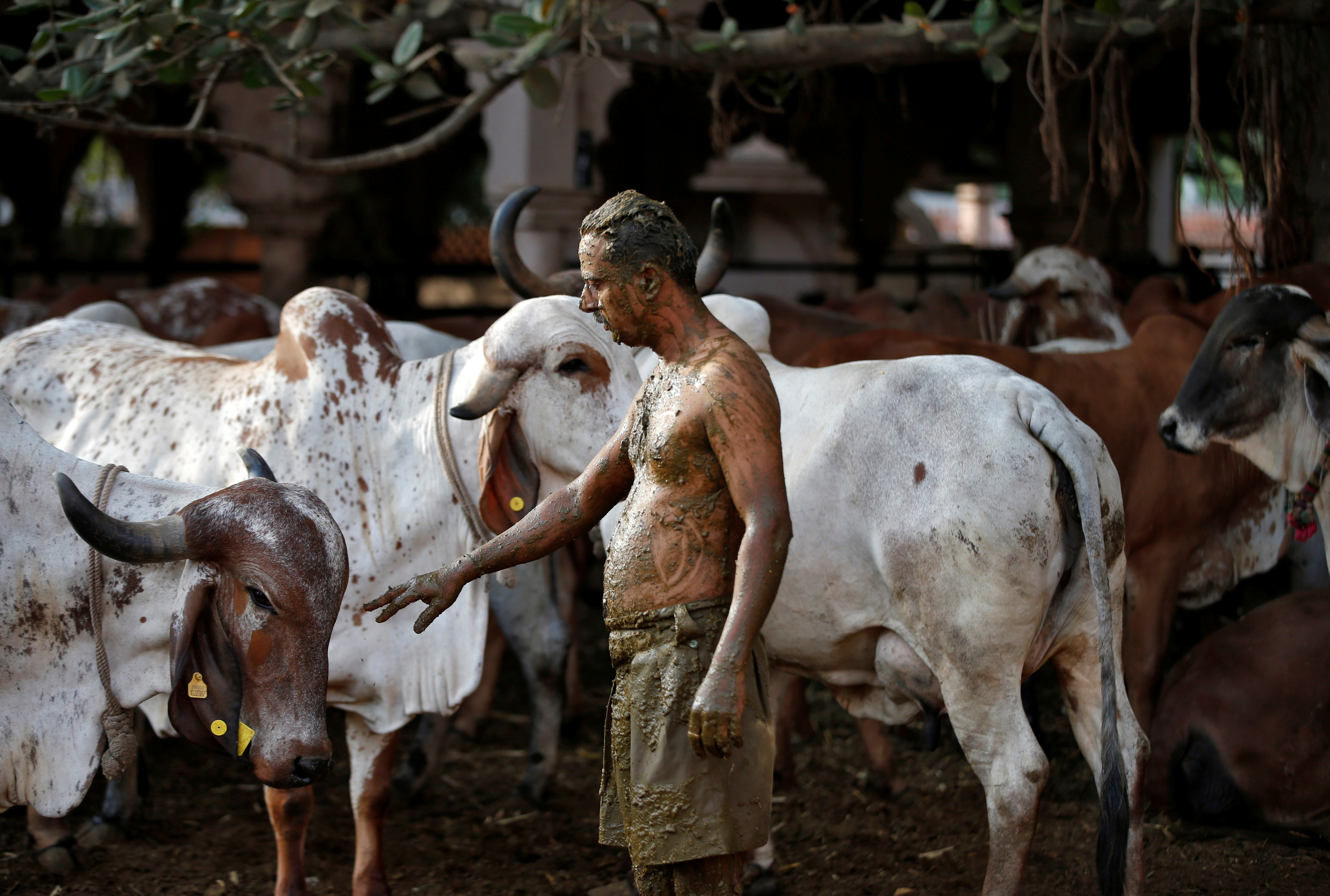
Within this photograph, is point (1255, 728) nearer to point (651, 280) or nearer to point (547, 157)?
point (651, 280)

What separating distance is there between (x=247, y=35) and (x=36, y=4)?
67 cm

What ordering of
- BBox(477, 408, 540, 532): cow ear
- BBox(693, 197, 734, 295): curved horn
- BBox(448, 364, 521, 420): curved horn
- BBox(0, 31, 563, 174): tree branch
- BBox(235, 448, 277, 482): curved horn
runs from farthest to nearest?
BBox(0, 31, 563, 174): tree branch, BBox(693, 197, 734, 295): curved horn, BBox(477, 408, 540, 532): cow ear, BBox(448, 364, 521, 420): curved horn, BBox(235, 448, 277, 482): curved horn

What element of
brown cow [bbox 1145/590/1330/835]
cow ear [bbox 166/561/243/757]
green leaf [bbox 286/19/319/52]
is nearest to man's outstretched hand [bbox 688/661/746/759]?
cow ear [bbox 166/561/243/757]

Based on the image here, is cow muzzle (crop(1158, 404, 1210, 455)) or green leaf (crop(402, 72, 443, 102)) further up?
green leaf (crop(402, 72, 443, 102))

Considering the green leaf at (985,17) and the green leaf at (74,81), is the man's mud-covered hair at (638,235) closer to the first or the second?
the green leaf at (985,17)

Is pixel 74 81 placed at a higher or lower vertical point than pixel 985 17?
lower

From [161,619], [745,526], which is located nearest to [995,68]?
[745,526]

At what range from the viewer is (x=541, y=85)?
15.4 ft

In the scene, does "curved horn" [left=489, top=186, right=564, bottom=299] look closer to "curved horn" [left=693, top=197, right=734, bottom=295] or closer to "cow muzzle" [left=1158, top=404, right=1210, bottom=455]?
"curved horn" [left=693, top=197, right=734, bottom=295]

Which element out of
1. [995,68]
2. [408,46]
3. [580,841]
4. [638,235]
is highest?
Answer: [408,46]

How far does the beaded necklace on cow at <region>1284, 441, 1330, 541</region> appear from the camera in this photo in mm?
3449

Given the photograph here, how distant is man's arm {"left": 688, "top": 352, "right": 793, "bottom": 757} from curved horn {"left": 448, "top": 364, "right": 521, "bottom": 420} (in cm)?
114

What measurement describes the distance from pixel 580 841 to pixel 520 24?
267 centimetres

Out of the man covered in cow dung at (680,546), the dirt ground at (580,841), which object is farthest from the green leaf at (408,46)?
the dirt ground at (580,841)
